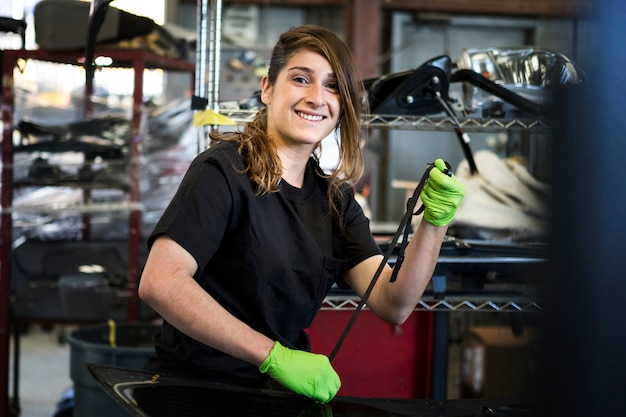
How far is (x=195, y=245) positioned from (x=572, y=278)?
1.28 meters

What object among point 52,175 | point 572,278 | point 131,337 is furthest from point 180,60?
point 572,278

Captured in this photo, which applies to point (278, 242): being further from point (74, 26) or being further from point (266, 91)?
point (74, 26)

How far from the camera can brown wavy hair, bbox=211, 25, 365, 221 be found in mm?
1947

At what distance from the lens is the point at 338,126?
2156 millimetres

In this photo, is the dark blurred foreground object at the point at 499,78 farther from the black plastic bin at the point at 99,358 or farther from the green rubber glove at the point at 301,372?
the black plastic bin at the point at 99,358

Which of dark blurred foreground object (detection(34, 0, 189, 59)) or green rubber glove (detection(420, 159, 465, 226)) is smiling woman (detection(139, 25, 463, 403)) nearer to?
green rubber glove (detection(420, 159, 465, 226))

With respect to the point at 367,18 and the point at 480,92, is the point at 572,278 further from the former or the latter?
the point at 367,18

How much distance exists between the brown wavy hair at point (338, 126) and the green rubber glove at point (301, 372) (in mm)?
389

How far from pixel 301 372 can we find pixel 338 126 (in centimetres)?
69

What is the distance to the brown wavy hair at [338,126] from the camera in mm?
1947

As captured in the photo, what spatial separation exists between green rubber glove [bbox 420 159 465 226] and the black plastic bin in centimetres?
143

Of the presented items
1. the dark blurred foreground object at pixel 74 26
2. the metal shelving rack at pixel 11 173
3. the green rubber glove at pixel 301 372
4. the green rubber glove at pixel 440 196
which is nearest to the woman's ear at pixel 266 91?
the green rubber glove at pixel 440 196

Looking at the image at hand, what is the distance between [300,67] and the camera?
2029mm

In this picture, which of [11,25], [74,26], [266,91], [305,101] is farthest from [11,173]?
[305,101]
